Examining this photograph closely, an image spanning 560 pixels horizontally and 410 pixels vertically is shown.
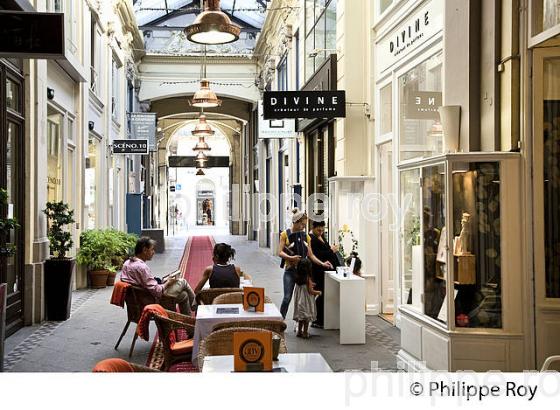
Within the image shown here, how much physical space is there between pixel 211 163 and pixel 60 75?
29.4 meters

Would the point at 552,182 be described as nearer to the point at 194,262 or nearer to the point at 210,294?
the point at 210,294

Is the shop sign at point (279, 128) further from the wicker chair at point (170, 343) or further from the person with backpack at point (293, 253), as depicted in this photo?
the wicker chair at point (170, 343)

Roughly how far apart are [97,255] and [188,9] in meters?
14.2

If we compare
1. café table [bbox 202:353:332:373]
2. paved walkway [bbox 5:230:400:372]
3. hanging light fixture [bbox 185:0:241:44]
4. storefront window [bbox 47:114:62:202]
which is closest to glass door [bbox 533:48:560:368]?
paved walkway [bbox 5:230:400:372]

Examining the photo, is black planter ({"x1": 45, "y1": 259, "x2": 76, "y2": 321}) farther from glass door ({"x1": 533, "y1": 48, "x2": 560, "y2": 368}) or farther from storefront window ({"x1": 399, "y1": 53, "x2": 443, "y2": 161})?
glass door ({"x1": 533, "y1": 48, "x2": 560, "y2": 368})

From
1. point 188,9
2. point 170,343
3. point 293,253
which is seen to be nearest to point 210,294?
point 170,343

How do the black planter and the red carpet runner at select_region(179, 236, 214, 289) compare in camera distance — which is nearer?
the black planter

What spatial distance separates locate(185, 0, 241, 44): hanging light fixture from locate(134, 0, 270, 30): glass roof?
17.2 m

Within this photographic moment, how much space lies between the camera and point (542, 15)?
5.70 m

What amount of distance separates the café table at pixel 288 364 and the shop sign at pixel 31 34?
109 inches

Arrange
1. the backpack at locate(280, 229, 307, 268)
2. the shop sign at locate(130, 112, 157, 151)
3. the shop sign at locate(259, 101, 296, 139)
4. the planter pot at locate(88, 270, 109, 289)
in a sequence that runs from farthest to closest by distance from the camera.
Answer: the shop sign at locate(130, 112, 157, 151) < the shop sign at locate(259, 101, 296, 139) < the planter pot at locate(88, 270, 109, 289) < the backpack at locate(280, 229, 307, 268)

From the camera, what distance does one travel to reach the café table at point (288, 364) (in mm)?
4297

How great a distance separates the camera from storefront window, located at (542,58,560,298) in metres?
5.71

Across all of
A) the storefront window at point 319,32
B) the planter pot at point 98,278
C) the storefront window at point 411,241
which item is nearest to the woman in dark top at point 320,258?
the storefront window at point 411,241
